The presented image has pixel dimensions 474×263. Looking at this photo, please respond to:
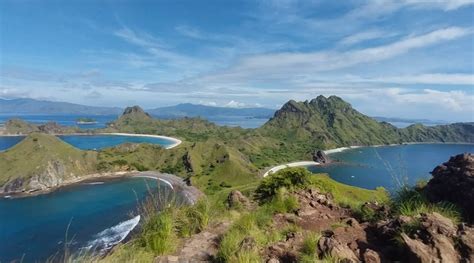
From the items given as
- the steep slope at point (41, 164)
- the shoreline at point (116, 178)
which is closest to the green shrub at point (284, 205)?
Result: the shoreline at point (116, 178)

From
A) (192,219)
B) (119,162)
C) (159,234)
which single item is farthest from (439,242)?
(119,162)

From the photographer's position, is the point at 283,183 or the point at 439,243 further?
the point at 283,183

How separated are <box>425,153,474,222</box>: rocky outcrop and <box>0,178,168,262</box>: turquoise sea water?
44761 mm

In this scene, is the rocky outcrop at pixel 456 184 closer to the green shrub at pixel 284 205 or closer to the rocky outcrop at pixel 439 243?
the rocky outcrop at pixel 439 243

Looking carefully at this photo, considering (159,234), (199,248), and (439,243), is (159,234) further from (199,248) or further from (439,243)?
(439,243)

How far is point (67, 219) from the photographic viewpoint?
85938mm

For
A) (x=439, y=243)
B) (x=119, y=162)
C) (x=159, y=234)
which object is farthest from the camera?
(x=119, y=162)

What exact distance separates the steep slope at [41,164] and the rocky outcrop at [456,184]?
5402 inches

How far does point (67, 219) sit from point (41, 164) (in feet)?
180

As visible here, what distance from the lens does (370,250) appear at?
686cm

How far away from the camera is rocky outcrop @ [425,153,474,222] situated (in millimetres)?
8002

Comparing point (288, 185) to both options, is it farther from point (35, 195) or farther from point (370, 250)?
point (35, 195)

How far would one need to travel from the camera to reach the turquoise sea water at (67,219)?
65.8m

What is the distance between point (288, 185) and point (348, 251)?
806 centimetres
